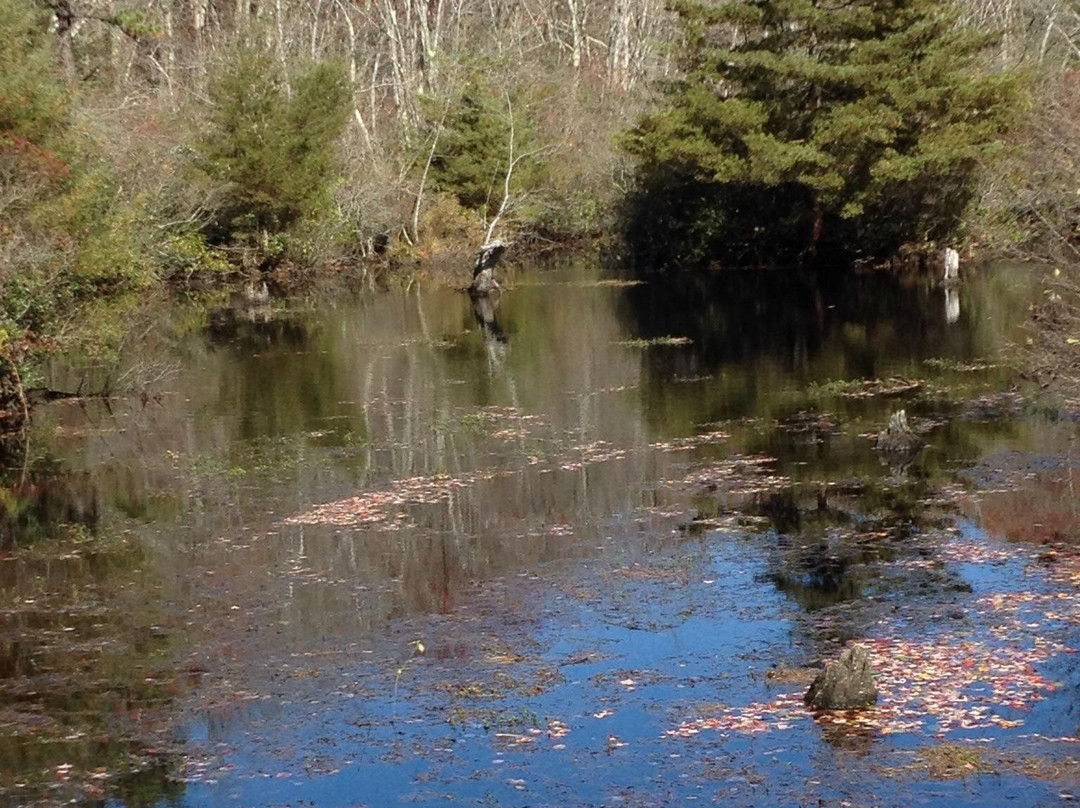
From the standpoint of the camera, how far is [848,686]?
28.2 ft

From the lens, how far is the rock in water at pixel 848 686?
8.59 metres

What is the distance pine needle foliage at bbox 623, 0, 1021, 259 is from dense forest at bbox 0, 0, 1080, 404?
0.08 m

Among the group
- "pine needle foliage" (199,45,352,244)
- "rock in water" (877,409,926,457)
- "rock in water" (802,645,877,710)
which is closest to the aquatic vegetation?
"rock in water" (877,409,926,457)

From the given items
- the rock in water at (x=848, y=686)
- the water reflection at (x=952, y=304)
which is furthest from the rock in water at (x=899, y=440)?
the water reflection at (x=952, y=304)

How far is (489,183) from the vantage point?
2000 inches

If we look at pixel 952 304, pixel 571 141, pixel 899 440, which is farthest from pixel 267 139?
pixel 899 440

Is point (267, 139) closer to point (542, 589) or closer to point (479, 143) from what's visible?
point (479, 143)

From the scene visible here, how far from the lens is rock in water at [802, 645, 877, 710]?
338 inches

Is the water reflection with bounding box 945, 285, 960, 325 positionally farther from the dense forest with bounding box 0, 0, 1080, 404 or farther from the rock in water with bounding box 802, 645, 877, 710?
the rock in water with bounding box 802, 645, 877, 710

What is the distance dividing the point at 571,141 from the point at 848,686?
157 feet

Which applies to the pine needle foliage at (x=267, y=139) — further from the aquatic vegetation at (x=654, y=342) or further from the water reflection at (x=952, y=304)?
the water reflection at (x=952, y=304)

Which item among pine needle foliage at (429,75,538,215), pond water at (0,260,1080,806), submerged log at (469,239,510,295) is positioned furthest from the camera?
pine needle foliage at (429,75,538,215)

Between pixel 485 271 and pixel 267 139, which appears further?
pixel 267 139

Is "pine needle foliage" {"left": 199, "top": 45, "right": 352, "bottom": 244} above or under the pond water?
above
